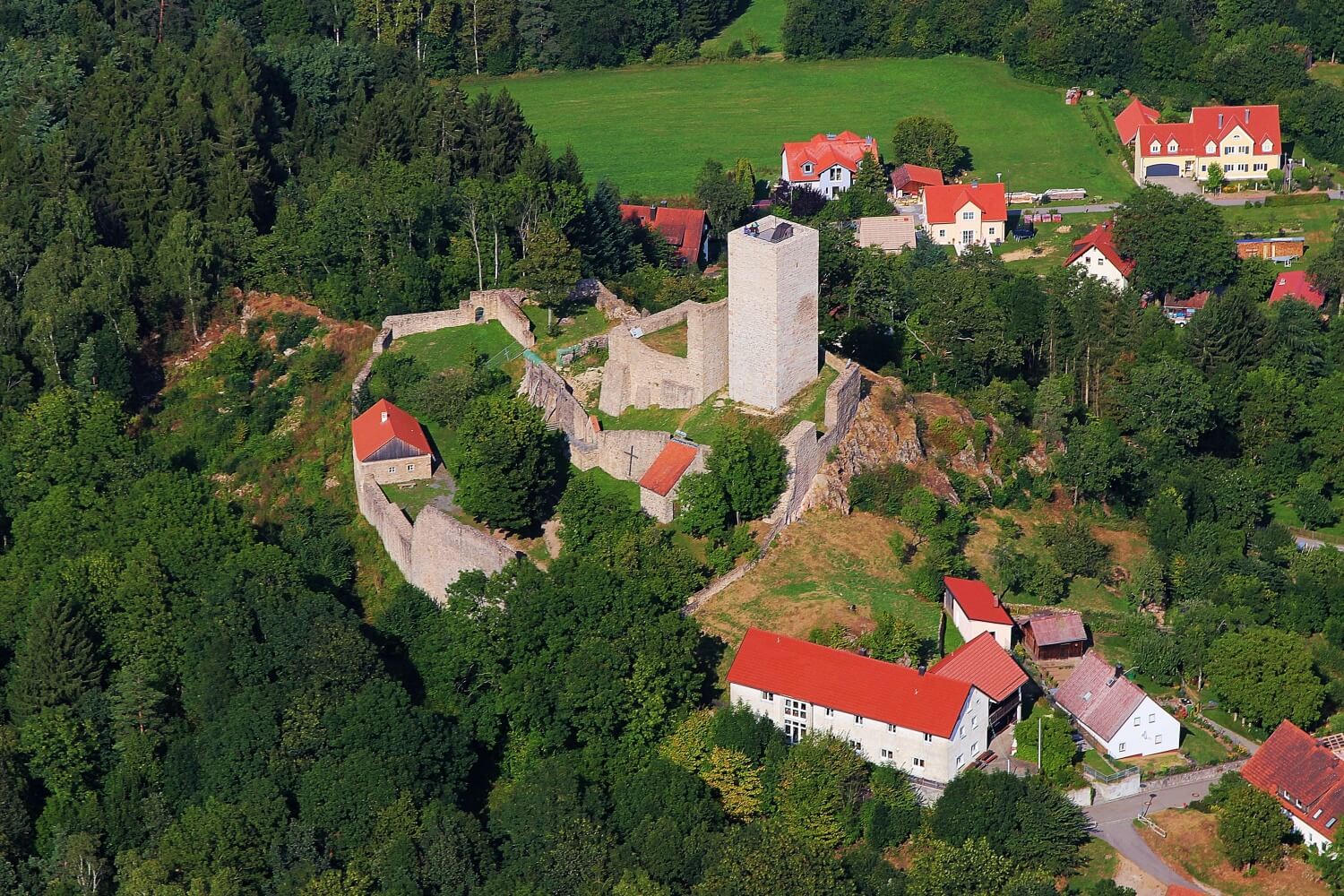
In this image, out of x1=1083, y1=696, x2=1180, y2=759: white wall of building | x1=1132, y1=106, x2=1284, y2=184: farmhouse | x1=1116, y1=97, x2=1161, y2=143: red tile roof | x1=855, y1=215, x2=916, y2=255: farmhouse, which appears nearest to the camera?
x1=1083, y1=696, x2=1180, y2=759: white wall of building

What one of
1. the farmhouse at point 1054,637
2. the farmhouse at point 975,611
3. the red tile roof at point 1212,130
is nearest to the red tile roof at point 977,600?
the farmhouse at point 975,611

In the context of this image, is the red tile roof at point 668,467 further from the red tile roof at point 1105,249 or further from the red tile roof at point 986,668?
the red tile roof at point 1105,249

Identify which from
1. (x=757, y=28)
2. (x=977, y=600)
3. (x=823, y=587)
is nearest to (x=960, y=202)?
(x=757, y=28)

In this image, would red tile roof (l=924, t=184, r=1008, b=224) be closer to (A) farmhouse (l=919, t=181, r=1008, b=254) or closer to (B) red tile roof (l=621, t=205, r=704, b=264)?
(A) farmhouse (l=919, t=181, r=1008, b=254)

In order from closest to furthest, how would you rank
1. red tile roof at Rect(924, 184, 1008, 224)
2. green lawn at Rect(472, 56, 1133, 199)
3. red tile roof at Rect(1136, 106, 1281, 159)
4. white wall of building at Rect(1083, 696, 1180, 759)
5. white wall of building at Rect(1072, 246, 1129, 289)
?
white wall of building at Rect(1083, 696, 1180, 759)
white wall of building at Rect(1072, 246, 1129, 289)
red tile roof at Rect(924, 184, 1008, 224)
red tile roof at Rect(1136, 106, 1281, 159)
green lawn at Rect(472, 56, 1133, 199)

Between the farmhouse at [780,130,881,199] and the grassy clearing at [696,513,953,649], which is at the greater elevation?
the farmhouse at [780,130,881,199]

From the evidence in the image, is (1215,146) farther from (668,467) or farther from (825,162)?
(668,467)

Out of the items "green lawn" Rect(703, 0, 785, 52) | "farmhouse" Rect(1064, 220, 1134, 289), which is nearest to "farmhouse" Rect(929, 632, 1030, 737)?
"farmhouse" Rect(1064, 220, 1134, 289)
